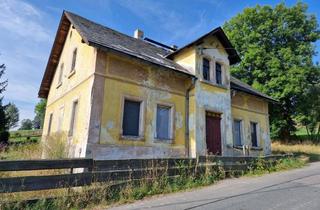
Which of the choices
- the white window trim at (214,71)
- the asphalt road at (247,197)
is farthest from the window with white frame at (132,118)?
the white window trim at (214,71)

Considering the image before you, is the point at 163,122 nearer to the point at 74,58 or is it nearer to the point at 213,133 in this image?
the point at 213,133

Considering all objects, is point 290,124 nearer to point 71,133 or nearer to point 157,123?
point 157,123

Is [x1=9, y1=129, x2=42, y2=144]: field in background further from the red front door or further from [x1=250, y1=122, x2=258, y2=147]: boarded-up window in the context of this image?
[x1=250, y1=122, x2=258, y2=147]: boarded-up window

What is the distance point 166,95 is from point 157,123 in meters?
1.44

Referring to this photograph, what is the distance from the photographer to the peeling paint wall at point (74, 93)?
9062 mm

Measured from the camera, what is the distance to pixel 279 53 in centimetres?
2638

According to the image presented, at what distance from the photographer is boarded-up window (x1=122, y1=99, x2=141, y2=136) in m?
9.59

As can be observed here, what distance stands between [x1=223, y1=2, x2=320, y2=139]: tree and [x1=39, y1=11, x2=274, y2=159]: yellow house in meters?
11.0

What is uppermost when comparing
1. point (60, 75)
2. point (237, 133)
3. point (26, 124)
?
point (26, 124)

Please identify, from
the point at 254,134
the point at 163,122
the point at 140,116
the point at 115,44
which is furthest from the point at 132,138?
the point at 254,134

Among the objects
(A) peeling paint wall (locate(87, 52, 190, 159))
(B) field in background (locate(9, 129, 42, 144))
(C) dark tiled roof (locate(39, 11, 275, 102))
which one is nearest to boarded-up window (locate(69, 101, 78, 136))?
(A) peeling paint wall (locate(87, 52, 190, 159))

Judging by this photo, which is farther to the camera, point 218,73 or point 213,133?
point 218,73

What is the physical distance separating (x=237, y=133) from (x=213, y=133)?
2988 mm

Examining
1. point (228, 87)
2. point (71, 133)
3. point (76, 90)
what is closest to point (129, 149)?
Result: point (71, 133)
